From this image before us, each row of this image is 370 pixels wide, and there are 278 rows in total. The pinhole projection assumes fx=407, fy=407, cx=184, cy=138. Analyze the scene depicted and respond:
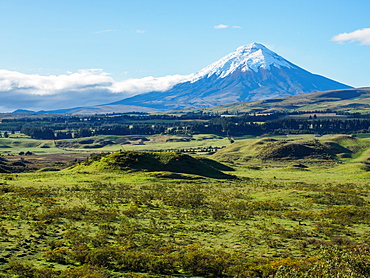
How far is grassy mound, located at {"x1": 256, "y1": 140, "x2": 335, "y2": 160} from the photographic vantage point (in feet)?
490

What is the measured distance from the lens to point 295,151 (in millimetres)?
152625

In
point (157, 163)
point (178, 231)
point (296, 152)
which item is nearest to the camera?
point (178, 231)

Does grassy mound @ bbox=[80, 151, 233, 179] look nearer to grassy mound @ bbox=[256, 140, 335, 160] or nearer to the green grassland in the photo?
the green grassland

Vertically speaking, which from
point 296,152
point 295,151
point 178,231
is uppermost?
point 178,231

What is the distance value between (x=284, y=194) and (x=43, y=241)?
33712mm

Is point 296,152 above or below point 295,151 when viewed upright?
below

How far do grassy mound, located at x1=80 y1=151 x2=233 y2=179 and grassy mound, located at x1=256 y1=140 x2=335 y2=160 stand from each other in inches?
2743

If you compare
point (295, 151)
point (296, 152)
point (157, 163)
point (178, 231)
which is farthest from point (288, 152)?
point (178, 231)

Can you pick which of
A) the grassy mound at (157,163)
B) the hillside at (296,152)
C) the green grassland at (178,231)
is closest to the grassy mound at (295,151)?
the hillside at (296,152)

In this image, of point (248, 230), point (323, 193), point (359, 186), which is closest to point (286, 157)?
point (359, 186)

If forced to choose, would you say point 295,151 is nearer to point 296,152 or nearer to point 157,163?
point 296,152

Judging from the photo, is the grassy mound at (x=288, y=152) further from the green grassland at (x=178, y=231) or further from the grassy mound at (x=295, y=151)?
the green grassland at (x=178, y=231)

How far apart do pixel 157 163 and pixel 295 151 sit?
278ft

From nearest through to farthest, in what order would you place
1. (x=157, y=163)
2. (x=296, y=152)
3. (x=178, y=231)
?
(x=178, y=231), (x=157, y=163), (x=296, y=152)
